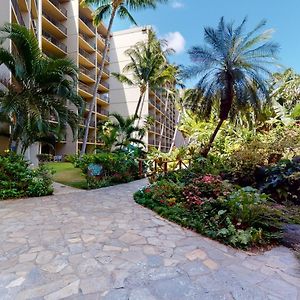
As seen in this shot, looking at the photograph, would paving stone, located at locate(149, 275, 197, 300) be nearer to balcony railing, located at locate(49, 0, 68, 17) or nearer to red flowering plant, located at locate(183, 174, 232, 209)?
red flowering plant, located at locate(183, 174, 232, 209)

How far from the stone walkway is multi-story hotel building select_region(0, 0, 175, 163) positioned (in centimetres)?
1035

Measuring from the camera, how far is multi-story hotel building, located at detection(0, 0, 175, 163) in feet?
73.7

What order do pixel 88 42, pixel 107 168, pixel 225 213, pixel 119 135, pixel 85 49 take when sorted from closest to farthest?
pixel 225 213 < pixel 107 168 < pixel 119 135 < pixel 85 49 < pixel 88 42

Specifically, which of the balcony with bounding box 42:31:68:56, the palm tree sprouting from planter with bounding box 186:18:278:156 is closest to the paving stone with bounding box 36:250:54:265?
the palm tree sprouting from planter with bounding box 186:18:278:156

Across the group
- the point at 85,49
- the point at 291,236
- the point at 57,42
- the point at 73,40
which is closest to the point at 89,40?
the point at 85,49

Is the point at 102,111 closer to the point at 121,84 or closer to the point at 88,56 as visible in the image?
the point at 121,84

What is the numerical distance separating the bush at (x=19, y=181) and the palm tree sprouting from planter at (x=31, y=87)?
146cm

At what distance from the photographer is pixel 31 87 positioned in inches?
363

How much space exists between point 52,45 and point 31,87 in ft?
59.6

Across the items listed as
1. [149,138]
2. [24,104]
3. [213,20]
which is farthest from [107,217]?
[149,138]

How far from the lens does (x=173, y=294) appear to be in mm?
2854

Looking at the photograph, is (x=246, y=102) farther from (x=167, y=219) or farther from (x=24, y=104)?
(x=24, y=104)

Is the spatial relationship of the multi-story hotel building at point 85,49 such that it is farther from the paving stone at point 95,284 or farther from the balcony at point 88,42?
the paving stone at point 95,284

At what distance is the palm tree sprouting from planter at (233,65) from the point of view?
11.2 m
